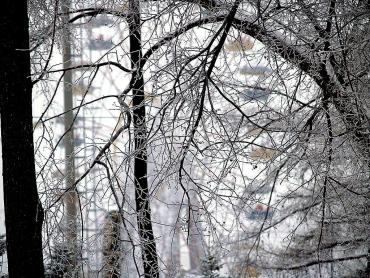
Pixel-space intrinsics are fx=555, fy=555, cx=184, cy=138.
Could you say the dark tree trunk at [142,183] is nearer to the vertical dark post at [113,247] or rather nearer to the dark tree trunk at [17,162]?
the vertical dark post at [113,247]

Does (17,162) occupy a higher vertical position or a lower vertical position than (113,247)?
higher

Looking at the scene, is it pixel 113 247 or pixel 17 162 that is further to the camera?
pixel 113 247

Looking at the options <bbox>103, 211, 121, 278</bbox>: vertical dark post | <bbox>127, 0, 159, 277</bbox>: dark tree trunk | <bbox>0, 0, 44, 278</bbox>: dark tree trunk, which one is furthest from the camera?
<bbox>103, 211, 121, 278</bbox>: vertical dark post

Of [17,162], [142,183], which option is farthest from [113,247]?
[17,162]

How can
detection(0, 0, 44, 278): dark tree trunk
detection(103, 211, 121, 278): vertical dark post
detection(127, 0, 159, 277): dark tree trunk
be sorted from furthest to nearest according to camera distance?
detection(103, 211, 121, 278): vertical dark post
detection(127, 0, 159, 277): dark tree trunk
detection(0, 0, 44, 278): dark tree trunk

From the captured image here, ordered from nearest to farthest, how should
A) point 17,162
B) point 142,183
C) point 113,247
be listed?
1. point 17,162
2. point 113,247
3. point 142,183

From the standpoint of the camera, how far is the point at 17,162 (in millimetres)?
4762

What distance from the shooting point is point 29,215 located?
4.80 metres

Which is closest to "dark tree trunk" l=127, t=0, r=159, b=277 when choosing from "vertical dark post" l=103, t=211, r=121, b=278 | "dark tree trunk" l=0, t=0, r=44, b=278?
"vertical dark post" l=103, t=211, r=121, b=278

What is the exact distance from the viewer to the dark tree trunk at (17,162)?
475 cm

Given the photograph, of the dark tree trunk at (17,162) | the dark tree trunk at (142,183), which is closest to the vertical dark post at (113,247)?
the dark tree trunk at (142,183)

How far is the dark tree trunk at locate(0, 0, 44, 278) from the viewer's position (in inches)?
187

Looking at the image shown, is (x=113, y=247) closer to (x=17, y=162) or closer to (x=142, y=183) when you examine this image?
(x=142, y=183)

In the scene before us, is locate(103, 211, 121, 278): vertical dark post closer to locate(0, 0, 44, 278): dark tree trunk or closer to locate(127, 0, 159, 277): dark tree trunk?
locate(127, 0, 159, 277): dark tree trunk
